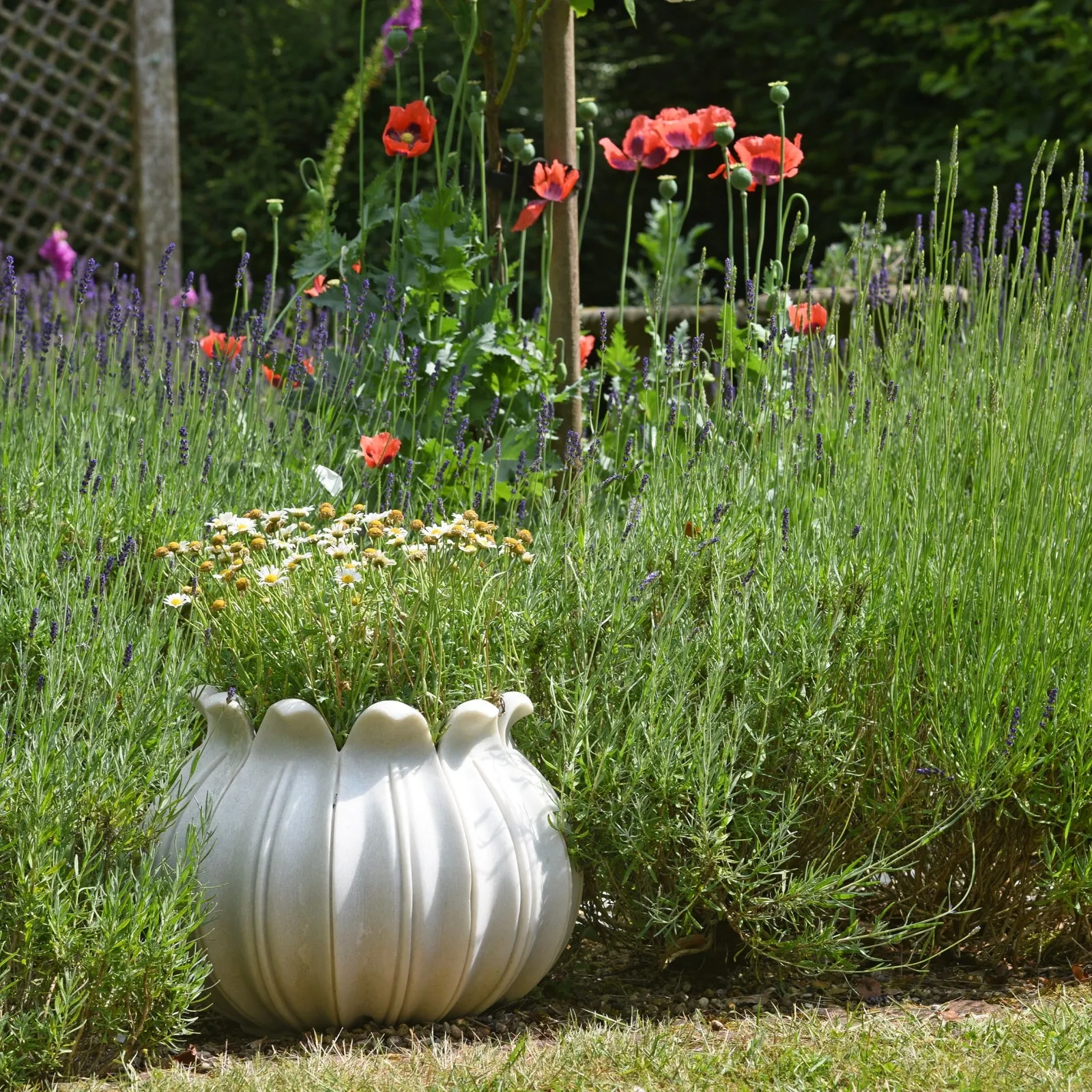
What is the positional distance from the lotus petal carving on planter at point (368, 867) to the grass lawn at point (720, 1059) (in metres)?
0.10

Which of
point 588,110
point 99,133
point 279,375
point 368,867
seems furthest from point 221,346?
point 99,133

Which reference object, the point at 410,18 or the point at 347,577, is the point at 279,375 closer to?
the point at 410,18

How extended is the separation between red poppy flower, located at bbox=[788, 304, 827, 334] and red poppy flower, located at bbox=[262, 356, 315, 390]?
3.74 ft

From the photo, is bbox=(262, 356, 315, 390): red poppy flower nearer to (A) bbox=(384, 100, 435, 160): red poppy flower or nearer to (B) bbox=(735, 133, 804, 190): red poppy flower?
(A) bbox=(384, 100, 435, 160): red poppy flower

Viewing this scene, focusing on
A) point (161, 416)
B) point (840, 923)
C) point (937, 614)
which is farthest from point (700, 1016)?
point (161, 416)

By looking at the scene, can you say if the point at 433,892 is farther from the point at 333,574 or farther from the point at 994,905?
the point at 994,905

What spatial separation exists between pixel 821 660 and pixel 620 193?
7374 millimetres

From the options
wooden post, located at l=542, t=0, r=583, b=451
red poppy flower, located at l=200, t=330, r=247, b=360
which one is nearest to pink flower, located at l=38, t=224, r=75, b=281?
red poppy flower, located at l=200, t=330, r=247, b=360

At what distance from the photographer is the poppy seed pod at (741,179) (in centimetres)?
292

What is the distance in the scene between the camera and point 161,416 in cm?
304

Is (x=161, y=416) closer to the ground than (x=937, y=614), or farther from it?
farther from it

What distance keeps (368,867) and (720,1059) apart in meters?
0.58

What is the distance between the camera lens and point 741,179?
293 cm

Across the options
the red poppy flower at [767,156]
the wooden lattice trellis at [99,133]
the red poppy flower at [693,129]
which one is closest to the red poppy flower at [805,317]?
the red poppy flower at [767,156]
